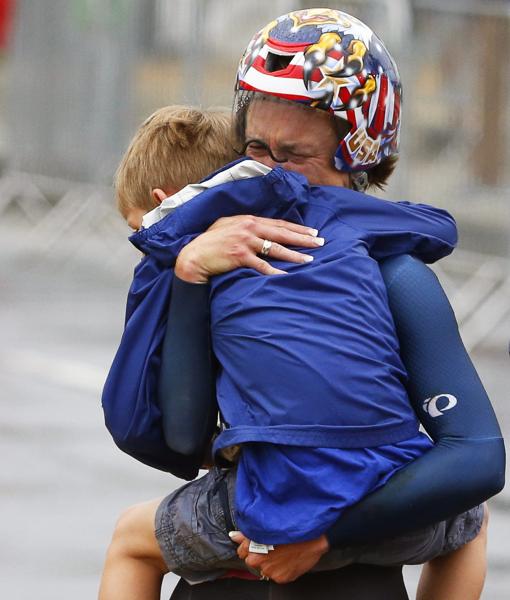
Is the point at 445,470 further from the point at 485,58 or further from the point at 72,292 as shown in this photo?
the point at 72,292

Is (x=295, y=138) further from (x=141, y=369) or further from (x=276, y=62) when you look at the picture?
(x=141, y=369)

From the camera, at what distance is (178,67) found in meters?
12.2

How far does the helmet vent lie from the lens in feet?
8.75

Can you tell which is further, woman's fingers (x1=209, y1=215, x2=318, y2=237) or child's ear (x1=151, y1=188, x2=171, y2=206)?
child's ear (x1=151, y1=188, x2=171, y2=206)

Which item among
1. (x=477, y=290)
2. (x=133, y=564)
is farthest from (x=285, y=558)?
(x=477, y=290)

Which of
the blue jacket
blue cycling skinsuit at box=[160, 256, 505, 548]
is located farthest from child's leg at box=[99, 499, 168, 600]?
blue cycling skinsuit at box=[160, 256, 505, 548]

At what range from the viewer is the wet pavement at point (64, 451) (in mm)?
5402

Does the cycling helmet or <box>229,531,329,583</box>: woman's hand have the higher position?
the cycling helmet

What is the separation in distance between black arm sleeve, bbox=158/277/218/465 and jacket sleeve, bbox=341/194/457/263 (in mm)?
286

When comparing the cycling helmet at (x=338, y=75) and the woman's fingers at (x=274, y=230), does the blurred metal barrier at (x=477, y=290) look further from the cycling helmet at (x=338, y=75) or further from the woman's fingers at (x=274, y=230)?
the woman's fingers at (x=274, y=230)

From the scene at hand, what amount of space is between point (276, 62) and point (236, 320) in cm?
48

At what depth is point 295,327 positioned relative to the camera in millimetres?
2473

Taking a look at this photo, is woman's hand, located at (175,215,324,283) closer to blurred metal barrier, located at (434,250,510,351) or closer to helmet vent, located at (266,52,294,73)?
helmet vent, located at (266,52,294,73)

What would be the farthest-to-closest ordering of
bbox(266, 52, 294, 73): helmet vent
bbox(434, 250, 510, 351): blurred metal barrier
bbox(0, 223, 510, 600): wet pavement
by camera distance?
bbox(434, 250, 510, 351): blurred metal barrier, bbox(0, 223, 510, 600): wet pavement, bbox(266, 52, 294, 73): helmet vent
